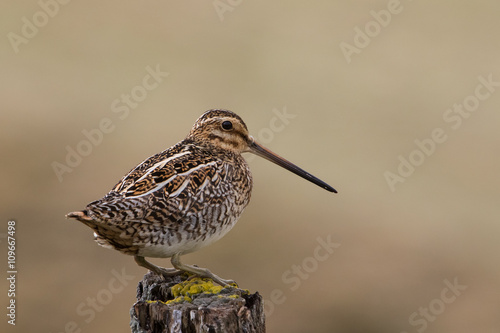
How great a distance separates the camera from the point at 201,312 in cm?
377

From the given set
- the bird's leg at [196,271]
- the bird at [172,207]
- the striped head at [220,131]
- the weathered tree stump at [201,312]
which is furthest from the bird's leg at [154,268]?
the striped head at [220,131]

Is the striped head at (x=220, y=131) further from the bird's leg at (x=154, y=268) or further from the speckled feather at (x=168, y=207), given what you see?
the bird's leg at (x=154, y=268)

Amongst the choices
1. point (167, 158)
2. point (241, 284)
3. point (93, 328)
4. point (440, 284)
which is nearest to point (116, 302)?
point (93, 328)

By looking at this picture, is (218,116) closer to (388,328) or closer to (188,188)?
(188,188)

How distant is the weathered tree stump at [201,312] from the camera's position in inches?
149

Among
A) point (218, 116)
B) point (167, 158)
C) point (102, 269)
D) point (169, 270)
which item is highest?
point (102, 269)

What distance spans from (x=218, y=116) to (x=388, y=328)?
440cm

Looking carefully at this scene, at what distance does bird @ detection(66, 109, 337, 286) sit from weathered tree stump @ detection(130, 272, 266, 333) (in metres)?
0.26

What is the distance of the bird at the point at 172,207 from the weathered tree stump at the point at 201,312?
261 mm

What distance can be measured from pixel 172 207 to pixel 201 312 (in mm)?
713

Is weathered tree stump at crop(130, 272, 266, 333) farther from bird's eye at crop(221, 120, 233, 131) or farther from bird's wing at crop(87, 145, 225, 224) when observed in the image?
bird's eye at crop(221, 120, 233, 131)

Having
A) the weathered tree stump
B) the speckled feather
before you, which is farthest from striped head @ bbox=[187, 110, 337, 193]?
the weathered tree stump

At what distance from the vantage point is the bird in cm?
417

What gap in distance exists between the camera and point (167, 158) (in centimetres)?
454
